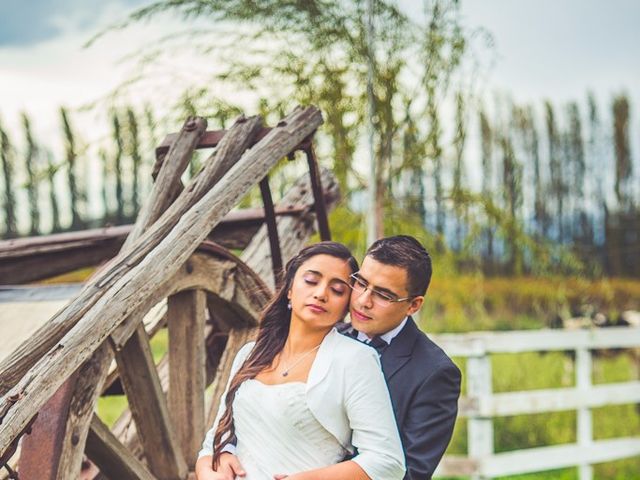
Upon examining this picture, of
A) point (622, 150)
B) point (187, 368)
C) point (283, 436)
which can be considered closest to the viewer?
point (283, 436)

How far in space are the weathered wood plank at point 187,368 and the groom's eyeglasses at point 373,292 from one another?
53.4 inches

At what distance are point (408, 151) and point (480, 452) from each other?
235 cm

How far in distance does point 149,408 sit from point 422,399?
4.05 feet

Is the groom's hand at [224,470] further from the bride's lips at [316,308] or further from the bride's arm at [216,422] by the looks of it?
the bride's lips at [316,308]

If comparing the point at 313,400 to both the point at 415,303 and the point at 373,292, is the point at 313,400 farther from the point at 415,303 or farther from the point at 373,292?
the point at 415,303

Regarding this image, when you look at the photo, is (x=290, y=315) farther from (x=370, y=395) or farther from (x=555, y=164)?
→ (x=555, y=164)

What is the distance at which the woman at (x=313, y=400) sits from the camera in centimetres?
251

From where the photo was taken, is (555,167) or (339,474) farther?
(555,167)

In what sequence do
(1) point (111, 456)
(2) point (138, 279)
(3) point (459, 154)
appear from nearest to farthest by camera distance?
1. (2) point (138, 279)
2. (1) point (111, 456)
3. (3) point (459, 154)

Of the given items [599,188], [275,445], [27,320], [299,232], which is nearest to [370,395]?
[275,445]

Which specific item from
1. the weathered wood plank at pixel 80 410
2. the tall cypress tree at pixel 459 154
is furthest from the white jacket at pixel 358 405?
the tall cypress tree at pixel 459 154

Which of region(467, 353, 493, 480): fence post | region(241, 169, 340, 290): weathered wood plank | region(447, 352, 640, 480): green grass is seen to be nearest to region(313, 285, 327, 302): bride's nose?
region(241, 169, 340, 290): weathered wood plank

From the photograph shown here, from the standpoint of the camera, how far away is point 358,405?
2.51 meters

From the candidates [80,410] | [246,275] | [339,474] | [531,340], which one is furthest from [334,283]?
[531,340]
